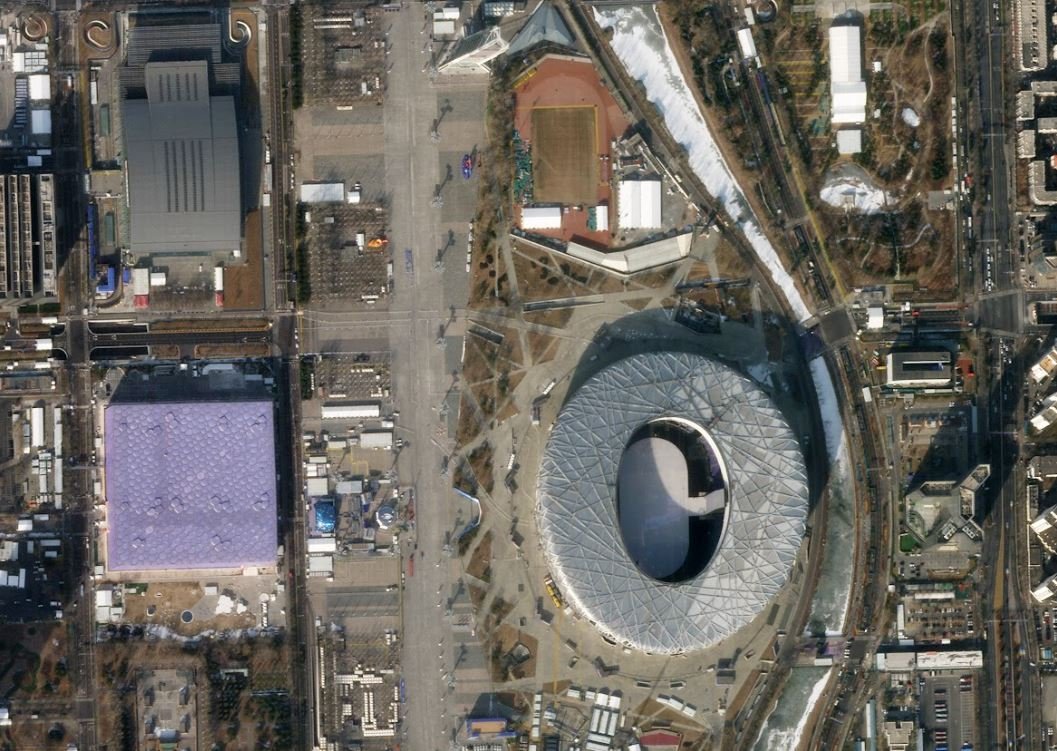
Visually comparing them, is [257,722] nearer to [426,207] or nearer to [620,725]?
[620,725]

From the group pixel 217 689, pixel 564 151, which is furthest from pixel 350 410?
pixel 564 151

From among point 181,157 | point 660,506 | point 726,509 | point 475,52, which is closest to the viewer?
point 726,509

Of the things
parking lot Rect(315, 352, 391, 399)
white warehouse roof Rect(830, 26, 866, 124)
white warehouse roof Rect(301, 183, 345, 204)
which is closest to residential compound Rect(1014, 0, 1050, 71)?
white warehouse roof Rect(830, 26, 866, 124)

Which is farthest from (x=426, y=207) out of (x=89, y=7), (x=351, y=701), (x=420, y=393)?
(x=351, y=701)

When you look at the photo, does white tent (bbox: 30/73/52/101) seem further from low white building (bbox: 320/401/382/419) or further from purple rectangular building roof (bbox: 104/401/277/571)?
low white building (bbox: 320/401/382/419)

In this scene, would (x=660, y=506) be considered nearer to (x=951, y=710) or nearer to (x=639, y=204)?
(x=639, y=204)
